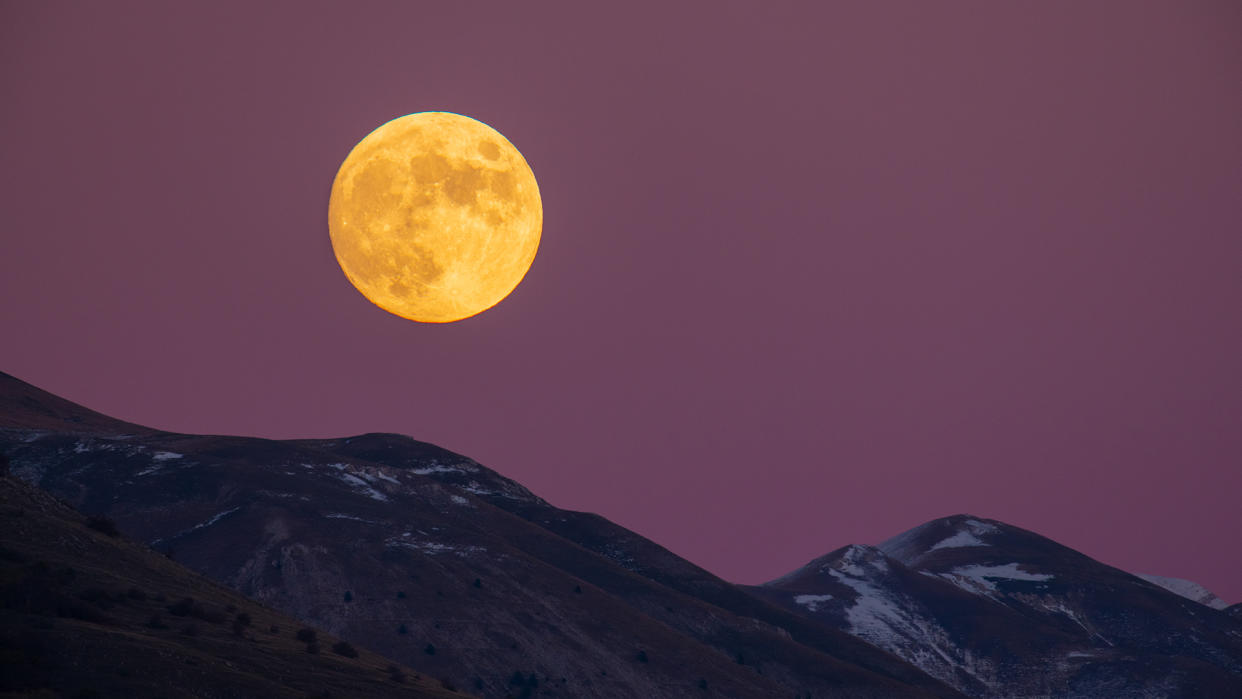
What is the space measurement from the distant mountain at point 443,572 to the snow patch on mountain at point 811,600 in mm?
38537

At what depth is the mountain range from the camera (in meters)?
95.8

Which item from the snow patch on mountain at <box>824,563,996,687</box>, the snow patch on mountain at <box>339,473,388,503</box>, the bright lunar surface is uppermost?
the bright lunar surface

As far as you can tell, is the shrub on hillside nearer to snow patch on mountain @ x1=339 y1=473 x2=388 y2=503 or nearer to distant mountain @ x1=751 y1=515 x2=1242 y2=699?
snow patch on mountain @ x1=339 y1=473 x2=388 y2=503

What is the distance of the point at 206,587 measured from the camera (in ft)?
177

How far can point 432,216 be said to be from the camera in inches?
3095

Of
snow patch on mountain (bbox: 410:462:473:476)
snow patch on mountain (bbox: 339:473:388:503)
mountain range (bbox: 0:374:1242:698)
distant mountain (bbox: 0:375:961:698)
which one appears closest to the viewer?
distant mountain (bbox: 0:375:961:698)

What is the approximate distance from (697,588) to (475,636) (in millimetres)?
52256

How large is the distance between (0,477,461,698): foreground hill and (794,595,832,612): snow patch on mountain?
442ft

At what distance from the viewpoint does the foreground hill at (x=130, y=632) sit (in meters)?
33.8

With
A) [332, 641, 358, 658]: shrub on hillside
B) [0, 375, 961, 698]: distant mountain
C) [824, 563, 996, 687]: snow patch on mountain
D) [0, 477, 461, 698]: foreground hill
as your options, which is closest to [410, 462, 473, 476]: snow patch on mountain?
[0, 375, 961, 698]: distant mountain

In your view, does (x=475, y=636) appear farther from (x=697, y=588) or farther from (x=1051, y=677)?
(x=1051, y=677)

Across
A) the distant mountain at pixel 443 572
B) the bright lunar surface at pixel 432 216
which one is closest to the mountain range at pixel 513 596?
the distant mountain at pixel 443 572

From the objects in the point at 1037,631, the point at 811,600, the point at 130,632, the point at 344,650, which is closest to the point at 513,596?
the point at 344,650

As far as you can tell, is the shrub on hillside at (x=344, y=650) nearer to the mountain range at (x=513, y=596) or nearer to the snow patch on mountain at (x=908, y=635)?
the mountain range at (x=513, y=596)
